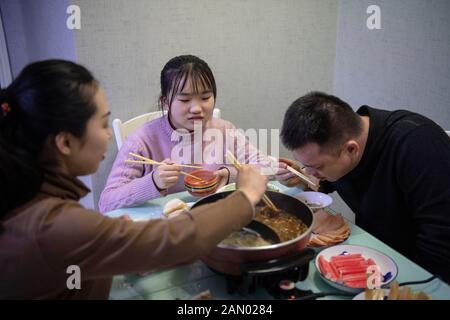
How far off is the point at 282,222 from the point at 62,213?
0.66 m

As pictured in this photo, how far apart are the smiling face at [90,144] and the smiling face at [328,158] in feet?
2.07

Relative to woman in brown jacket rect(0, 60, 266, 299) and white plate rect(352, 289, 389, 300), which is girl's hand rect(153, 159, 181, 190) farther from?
white plate rect(352, 289, 389, 300)

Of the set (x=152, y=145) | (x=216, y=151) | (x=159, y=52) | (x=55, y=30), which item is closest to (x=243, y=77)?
(x=159, y=52)

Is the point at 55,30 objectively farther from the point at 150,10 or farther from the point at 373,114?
the point at 373,114

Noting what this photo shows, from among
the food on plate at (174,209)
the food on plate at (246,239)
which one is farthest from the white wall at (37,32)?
the food on plate at (246,239)

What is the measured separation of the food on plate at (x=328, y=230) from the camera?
1.19m

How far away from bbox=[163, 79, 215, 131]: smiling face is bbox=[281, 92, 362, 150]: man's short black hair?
1.76 ft

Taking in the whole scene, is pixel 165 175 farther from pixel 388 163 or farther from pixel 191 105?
pixel 388 163

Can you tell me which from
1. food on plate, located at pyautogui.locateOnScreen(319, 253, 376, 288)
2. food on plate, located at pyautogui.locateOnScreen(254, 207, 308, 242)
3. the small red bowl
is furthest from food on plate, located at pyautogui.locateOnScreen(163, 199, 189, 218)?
food on plate, located at pyautogui.locateOnScreen(319, 253, 376, 288)

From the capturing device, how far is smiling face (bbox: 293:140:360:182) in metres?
1.24

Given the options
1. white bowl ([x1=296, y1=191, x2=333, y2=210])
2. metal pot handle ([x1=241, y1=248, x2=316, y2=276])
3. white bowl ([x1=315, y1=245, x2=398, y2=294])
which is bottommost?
white bowl ([x1=315, y1=245, x2=398, y2=294])

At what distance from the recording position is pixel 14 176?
802 millimetres

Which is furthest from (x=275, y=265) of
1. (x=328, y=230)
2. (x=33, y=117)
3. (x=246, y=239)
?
(x=33, y=117)

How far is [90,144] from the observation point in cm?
94
